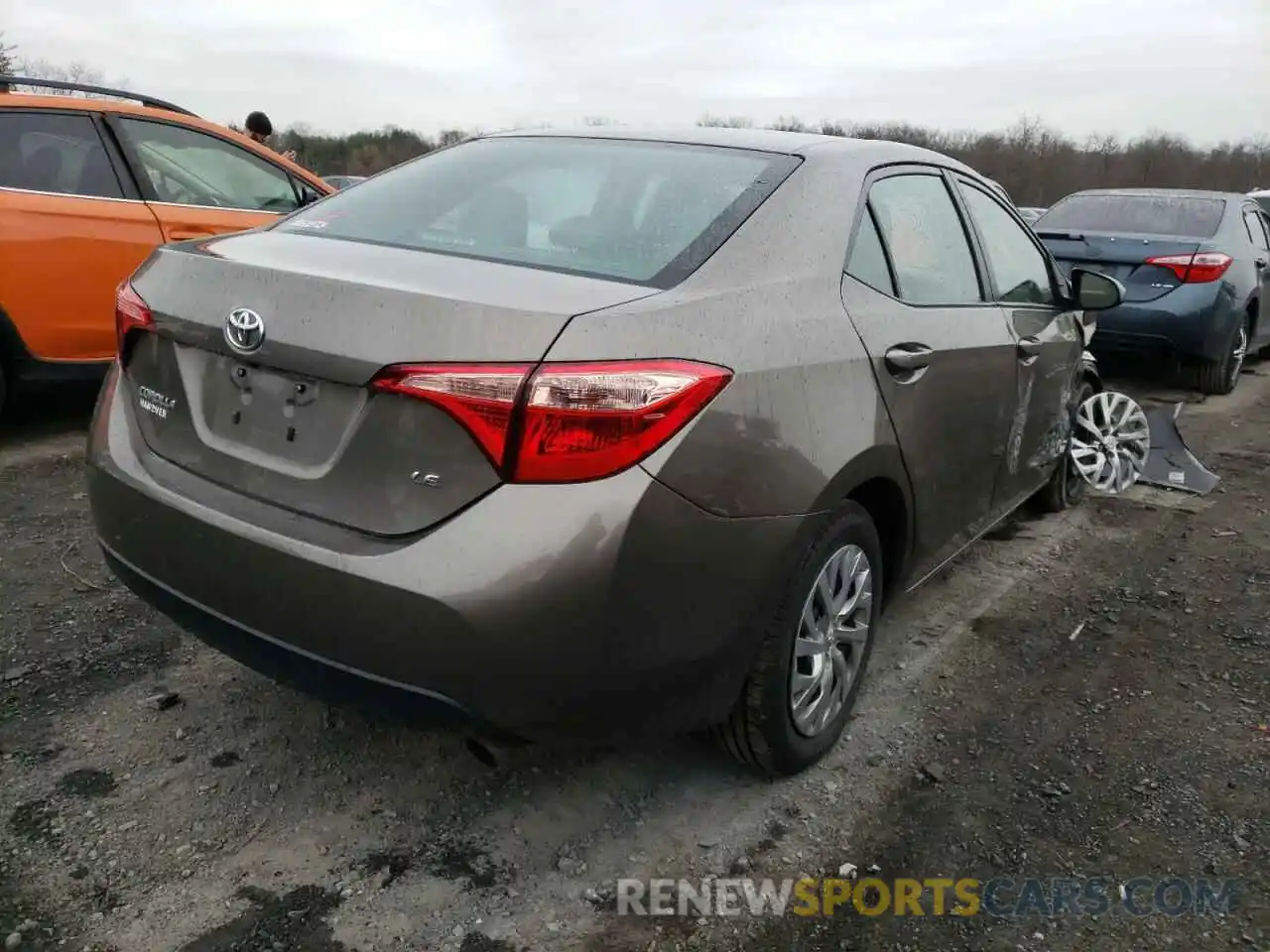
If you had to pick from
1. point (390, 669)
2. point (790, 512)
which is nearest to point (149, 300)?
point (390, 669)

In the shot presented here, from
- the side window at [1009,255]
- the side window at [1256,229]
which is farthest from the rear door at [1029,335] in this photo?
the side window at [1256,229]

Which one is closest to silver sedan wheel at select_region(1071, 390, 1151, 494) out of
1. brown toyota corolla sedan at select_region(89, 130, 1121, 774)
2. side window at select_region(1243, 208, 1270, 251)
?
brown toyota corolla sedan at select_region(89, 130, 1121, 774)

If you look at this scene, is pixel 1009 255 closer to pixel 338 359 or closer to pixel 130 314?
pixel 338 359

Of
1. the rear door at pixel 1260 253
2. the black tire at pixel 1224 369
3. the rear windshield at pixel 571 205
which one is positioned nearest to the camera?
the rear windshield at pixel 571 205

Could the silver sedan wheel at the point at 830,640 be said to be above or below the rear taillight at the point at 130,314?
→ below

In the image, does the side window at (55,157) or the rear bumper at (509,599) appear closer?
the rear bumper at (509,599)

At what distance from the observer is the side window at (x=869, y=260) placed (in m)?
2.56

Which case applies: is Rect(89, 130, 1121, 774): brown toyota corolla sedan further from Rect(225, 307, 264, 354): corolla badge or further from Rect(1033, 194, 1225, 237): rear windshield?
Rect(1033, 194, 1225, 237): rear windshield

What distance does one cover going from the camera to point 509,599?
1.83 meters

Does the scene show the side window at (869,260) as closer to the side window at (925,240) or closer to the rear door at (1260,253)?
the side window at (925,240)

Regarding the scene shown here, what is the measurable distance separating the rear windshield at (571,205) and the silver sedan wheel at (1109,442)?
2838mm

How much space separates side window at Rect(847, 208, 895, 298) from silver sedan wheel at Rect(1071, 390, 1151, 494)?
2439mm

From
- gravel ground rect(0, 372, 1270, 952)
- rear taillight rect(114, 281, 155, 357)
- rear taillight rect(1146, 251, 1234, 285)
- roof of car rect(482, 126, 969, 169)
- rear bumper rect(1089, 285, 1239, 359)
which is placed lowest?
gravel ground rect(0, 372, 1270, 952)

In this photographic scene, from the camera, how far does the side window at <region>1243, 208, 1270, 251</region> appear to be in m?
8.08
